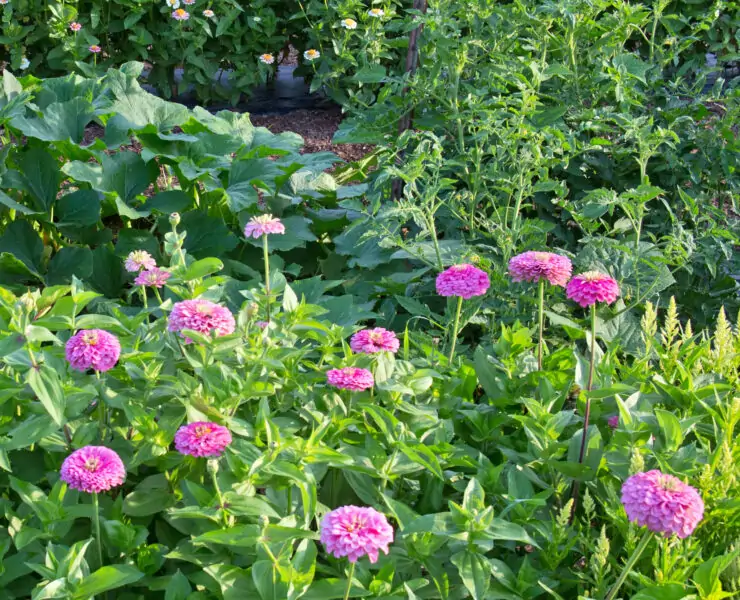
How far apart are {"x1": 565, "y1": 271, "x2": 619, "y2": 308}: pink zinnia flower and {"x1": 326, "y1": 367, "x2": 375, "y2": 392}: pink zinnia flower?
1.29 feet

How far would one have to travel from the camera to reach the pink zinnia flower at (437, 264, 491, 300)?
5.61 ft

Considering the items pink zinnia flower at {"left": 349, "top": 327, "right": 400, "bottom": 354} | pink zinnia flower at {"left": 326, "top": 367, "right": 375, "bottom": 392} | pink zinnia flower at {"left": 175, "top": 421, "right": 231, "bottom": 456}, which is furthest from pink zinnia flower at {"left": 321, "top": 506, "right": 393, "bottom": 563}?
pink zinnia flower at {"left": 349, "top": 327, "right": 400, "bottom": 354}

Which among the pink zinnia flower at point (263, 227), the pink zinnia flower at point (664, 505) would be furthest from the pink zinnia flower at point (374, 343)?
the pink zinnia flower at point (664, 505)

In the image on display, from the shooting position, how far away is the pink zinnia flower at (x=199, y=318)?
1452 mm

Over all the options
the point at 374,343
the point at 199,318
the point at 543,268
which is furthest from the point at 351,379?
the point at 543,268

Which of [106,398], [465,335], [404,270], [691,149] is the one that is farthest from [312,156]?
[106,398]

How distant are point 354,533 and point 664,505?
0.39m

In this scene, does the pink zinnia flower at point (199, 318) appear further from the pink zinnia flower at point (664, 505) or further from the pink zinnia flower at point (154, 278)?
the pink zinnia flower at point (664, 505)

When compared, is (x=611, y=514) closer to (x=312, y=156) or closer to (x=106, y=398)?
(x=106, y=398)

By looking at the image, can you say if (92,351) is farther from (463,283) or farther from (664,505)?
(664,505)

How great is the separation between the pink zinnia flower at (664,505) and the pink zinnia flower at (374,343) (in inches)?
24.3

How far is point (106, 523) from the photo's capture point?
143 centimetres

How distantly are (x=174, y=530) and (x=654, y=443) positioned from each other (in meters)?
0.89

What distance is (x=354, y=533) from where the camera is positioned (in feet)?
3.59
